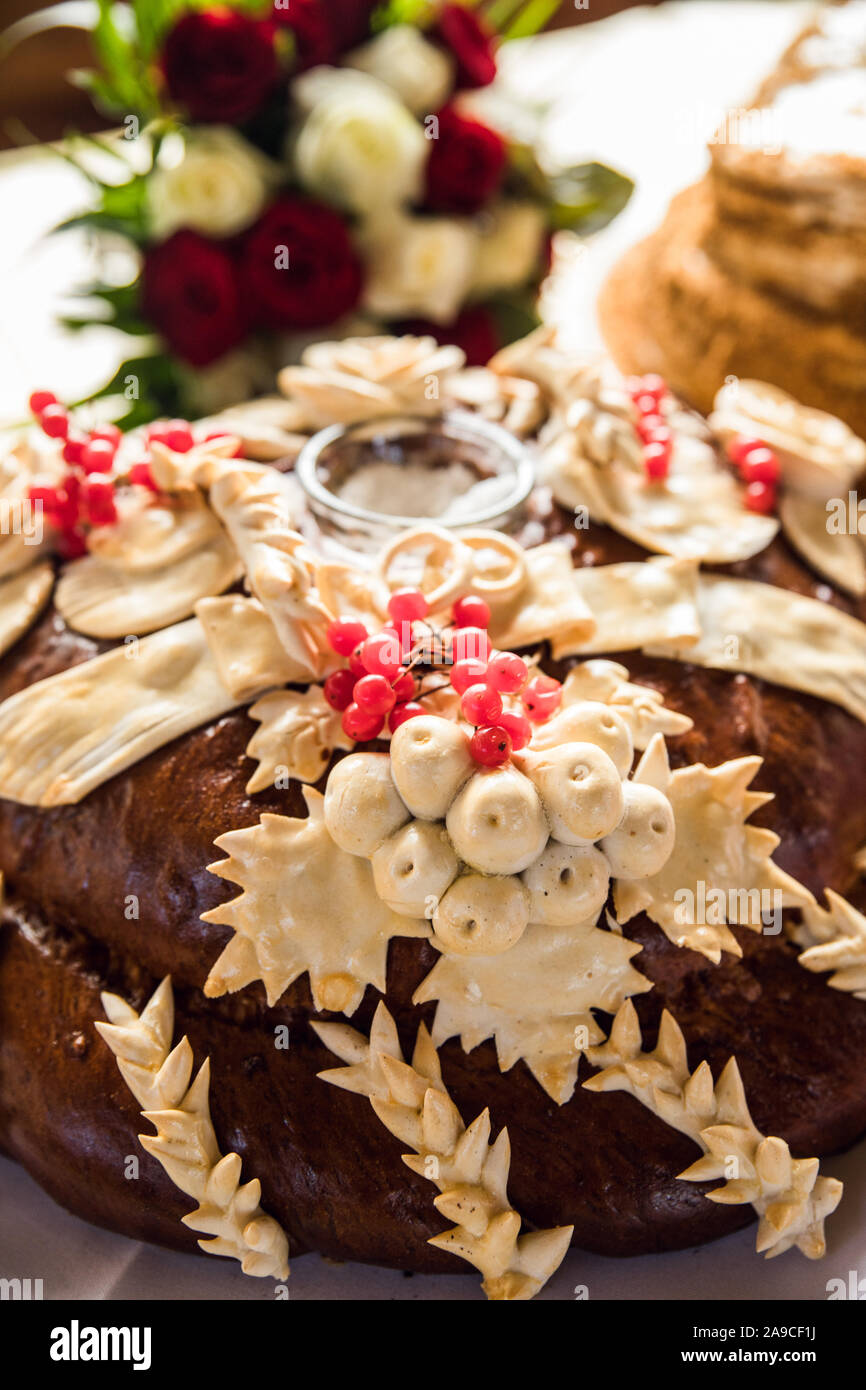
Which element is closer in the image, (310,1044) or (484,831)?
(484,831)

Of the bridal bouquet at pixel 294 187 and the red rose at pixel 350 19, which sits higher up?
the red rose at pixel 350 19

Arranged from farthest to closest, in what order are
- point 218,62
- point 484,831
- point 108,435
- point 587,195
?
point 587,195 → point 218,62 → point 108,435 → point 484,831

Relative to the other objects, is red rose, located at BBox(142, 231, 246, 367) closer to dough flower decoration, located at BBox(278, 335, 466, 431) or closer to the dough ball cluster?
dough flower decoration, located at BBox(278, 335, 466, 431)

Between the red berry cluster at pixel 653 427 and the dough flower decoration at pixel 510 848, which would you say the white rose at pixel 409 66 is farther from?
the dough flower decoration at pixel 510 848

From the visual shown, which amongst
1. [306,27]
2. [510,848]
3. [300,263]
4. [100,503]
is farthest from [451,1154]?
[306,27]

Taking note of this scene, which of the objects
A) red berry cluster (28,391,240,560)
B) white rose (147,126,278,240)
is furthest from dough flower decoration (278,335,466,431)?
white rose (147,126,278,240)

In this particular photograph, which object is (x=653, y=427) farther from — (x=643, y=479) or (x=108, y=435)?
(x=108, y=435)

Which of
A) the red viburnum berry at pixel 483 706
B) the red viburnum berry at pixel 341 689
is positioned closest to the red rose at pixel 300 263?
the red viburnum berry at pixel 341 689
